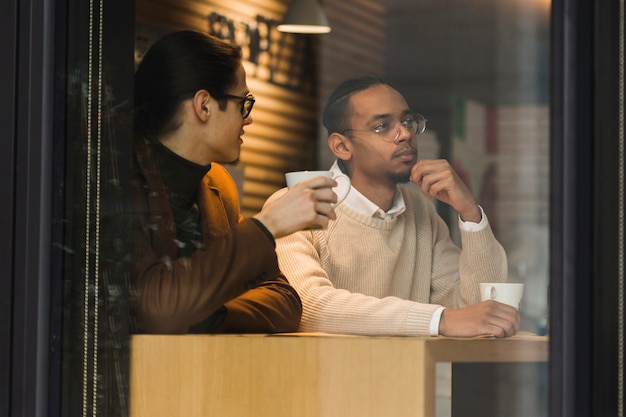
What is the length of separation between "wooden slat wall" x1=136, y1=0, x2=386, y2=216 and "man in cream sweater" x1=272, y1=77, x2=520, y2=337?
1.1 inches

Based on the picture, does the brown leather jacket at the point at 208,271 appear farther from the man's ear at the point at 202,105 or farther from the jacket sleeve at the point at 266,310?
the man's ear at the point at 202,105

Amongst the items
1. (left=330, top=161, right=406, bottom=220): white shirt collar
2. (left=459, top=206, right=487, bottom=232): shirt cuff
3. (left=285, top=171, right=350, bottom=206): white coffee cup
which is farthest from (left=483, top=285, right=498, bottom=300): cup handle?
(left=285, top=171, right=350, bottom=206): white coffee cup

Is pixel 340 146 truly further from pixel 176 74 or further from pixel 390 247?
pixel 176 74

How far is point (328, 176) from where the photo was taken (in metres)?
1.92

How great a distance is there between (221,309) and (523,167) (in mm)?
603

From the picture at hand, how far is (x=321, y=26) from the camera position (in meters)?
1.92

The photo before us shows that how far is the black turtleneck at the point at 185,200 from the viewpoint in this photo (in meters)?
2.01

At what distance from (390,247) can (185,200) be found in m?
0.40

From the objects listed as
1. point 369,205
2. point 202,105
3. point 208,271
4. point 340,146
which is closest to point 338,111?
point 340,146

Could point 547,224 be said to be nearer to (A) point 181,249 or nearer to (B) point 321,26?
(B) point 321,26

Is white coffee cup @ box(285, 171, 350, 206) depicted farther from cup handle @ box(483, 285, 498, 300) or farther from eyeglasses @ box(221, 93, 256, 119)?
cup handle @ box(483, 285, 498, 300)

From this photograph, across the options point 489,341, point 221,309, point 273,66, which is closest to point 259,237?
point 221,309

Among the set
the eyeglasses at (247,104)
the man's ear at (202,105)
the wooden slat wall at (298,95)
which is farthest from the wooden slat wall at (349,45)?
the man's ear at (202,105)

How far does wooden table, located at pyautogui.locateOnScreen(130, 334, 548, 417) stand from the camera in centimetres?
183
